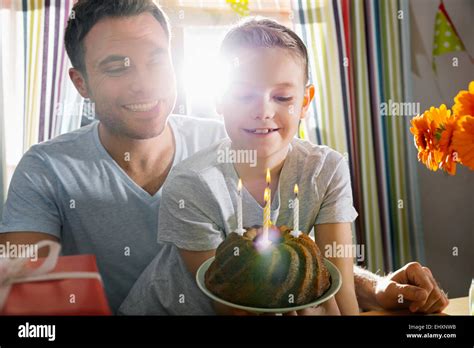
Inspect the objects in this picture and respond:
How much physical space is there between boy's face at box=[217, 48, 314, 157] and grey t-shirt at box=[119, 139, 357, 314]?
41mm

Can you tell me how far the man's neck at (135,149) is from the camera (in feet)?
4.20

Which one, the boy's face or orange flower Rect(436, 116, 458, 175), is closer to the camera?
orange flower Rect(436, 116, 458, 175)

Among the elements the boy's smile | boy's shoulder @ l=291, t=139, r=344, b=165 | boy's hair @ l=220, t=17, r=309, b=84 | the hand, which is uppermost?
boy's hair @ l=220, t=17, r=309, b=84

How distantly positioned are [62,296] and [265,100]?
0.58 meters

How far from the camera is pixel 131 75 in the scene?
49.8 inches

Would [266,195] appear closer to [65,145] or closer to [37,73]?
[65,145]

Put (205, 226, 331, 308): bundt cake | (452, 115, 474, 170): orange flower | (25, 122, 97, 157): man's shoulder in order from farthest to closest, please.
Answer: (25, 122, 97, 157): man's shoulder → (205, 226, 331, 308): bundt cake → (452, 115, 474, 170): orange flower

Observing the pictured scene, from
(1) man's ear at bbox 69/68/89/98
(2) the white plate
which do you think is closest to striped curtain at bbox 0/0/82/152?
(1) man's ear at bbox 69/68/89/98

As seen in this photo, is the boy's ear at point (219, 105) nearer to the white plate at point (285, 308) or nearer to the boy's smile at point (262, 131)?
the boy's smile at point (262, 131)

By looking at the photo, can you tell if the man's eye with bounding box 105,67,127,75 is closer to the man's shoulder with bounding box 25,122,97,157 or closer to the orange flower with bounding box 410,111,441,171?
the man's shoulder with bounding box 25,122,97,157


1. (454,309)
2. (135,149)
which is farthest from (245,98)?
(454,309)

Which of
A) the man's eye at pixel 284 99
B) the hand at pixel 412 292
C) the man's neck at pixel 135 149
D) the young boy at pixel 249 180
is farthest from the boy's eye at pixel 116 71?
the hand at pixel 412 292

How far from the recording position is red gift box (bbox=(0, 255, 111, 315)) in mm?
1243

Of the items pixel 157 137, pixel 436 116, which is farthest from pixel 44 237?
pixel 436 116
